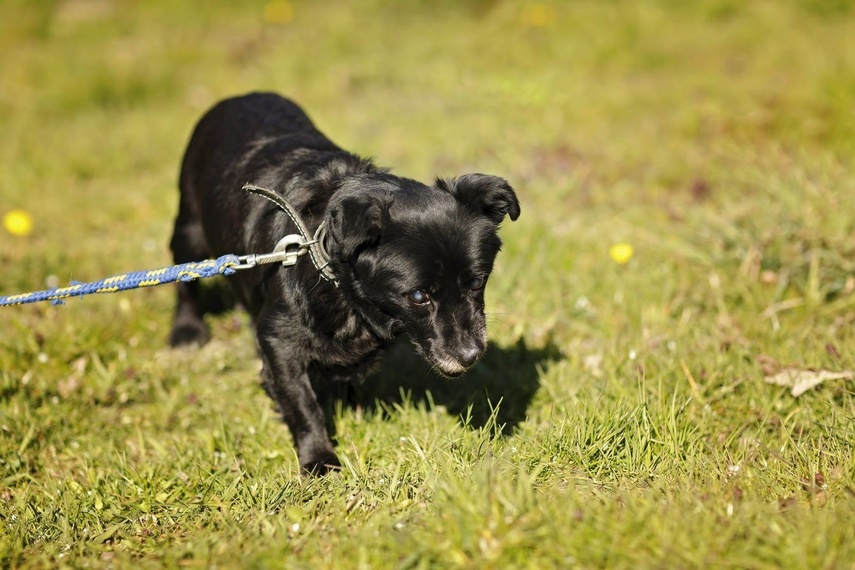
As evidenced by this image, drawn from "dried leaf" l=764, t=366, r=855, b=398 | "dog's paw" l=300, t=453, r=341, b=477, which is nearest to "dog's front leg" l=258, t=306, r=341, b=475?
"dog's paw" l=300, t=453, r=341, b=477

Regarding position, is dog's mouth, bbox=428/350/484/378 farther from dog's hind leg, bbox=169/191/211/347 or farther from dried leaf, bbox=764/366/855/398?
dog's hind leg, bbox=169/191/211/347

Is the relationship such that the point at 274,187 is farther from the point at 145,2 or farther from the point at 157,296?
the point at 145,2

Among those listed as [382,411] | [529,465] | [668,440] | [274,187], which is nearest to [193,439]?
[382,411]

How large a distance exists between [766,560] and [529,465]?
0.91 metres

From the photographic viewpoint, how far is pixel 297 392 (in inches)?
129

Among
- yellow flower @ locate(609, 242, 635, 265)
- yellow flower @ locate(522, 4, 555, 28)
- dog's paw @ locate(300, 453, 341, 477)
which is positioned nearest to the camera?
dog's paw @ locate(300, 453, 341, 477)

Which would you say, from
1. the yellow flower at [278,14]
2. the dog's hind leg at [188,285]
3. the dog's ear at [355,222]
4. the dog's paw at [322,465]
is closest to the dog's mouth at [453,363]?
the dog's ear at [355,222]

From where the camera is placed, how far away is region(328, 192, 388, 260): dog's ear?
271 centimetres

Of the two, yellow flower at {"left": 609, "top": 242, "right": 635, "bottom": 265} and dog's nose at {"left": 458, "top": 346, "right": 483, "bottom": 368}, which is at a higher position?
dog's nose at {"left": 458, "top": 346, "right": 483, "bottom": 368}

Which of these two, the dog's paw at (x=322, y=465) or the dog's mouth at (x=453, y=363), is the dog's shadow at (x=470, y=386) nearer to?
the dog's paw at (x=322, y=465)

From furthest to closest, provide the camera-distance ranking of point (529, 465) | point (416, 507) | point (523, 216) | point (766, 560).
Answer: point (523, 216)
point (529, 465)
point (416, 507)
point (766, 560)

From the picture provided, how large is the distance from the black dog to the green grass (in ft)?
1.12

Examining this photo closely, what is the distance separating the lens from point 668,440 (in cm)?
299

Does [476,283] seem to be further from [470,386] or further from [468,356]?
[470,386]
